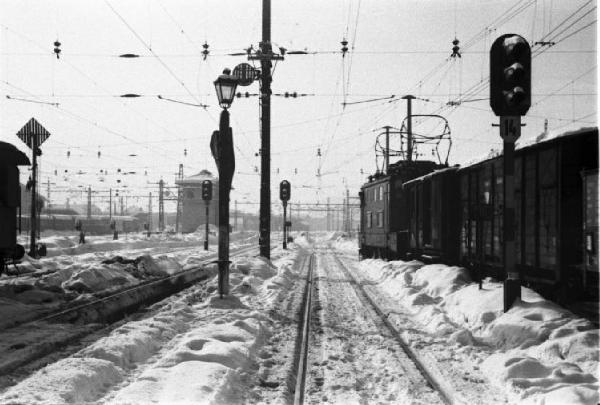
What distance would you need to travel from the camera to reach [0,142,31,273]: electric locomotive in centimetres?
1176

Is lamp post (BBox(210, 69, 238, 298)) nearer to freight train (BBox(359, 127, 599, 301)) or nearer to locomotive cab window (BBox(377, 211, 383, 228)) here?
freight train (BBox(359, 127, 599, 301))

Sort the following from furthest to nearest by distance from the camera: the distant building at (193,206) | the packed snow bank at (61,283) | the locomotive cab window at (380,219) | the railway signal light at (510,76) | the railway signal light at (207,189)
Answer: the distant building at (193,206) → the railway signal light at (207,189) → the locomotive cab window at (380,219) → the packed snow bank at (61,283) → the railway signal light at (510,76)

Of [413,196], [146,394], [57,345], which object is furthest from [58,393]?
[413,196]

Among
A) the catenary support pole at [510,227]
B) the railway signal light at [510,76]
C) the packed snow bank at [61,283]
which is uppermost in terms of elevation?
the railway signal light at [510,76]

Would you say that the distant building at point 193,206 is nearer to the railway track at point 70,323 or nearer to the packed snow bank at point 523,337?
the railway track at point 70,323

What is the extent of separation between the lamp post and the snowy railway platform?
2.45 feet

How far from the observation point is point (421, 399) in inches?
194

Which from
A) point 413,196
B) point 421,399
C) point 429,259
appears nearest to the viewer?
point 421,399

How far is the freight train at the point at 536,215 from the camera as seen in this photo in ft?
26.0

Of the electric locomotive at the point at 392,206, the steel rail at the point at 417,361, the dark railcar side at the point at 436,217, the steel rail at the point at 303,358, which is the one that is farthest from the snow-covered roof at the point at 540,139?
the electric locomotive at the point at 392,206

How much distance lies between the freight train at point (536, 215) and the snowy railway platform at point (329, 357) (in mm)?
700

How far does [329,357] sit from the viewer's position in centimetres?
652

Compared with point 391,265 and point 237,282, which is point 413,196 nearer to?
point 391,265

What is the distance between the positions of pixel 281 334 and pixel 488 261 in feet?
19.5
